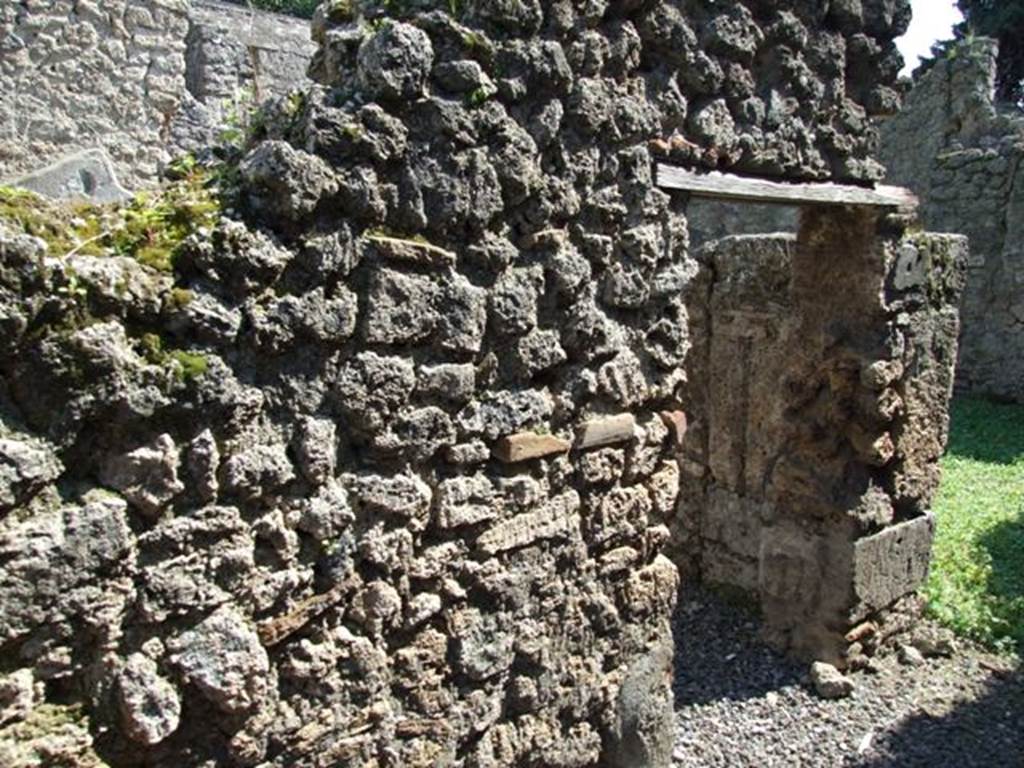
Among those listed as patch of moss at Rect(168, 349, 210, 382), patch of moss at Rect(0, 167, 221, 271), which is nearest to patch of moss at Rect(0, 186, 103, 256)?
patch of moss at Rect(0, 167, 221, 271)

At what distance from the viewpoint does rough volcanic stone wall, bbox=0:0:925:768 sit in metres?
1.98

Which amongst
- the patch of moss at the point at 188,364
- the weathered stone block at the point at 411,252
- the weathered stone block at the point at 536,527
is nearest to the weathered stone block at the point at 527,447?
the weathered stone block at the point at 536,527

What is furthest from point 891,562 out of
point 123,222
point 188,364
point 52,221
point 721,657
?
point 52,221

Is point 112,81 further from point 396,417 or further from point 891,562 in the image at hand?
point 891,562

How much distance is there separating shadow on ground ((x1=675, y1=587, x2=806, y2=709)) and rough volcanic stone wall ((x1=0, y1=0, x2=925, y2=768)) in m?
1.47

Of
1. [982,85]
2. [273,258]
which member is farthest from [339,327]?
[982,85]

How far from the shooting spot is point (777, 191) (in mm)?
3766

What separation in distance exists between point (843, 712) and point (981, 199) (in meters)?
7.85

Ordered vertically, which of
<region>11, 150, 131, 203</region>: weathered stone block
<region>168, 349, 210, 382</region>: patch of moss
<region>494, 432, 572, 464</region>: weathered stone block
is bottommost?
<region>494, 432, 572, 464</region>: weathered stone block

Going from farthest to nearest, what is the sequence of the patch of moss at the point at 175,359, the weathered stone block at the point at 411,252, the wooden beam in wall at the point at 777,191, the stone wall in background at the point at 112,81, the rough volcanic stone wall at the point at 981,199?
the rough volcanic stone wall at the point at 981,199 → the stone wall in background at the point at 112,81 → the wooden beam in wall at the point at 777,191 → the weathered stone block at the point at 411,252 → the patch of moss at the point at 175,359

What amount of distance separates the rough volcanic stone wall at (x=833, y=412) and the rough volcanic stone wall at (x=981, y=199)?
6.10 m

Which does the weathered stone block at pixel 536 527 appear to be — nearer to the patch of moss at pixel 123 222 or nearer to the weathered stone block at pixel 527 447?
the weathered stone block at pixel 527 447

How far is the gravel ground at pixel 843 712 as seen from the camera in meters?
4.27

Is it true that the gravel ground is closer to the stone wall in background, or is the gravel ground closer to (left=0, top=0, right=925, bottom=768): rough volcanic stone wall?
(left=0, top=0, right=925, bottom=768): rough volcanic stone wall
